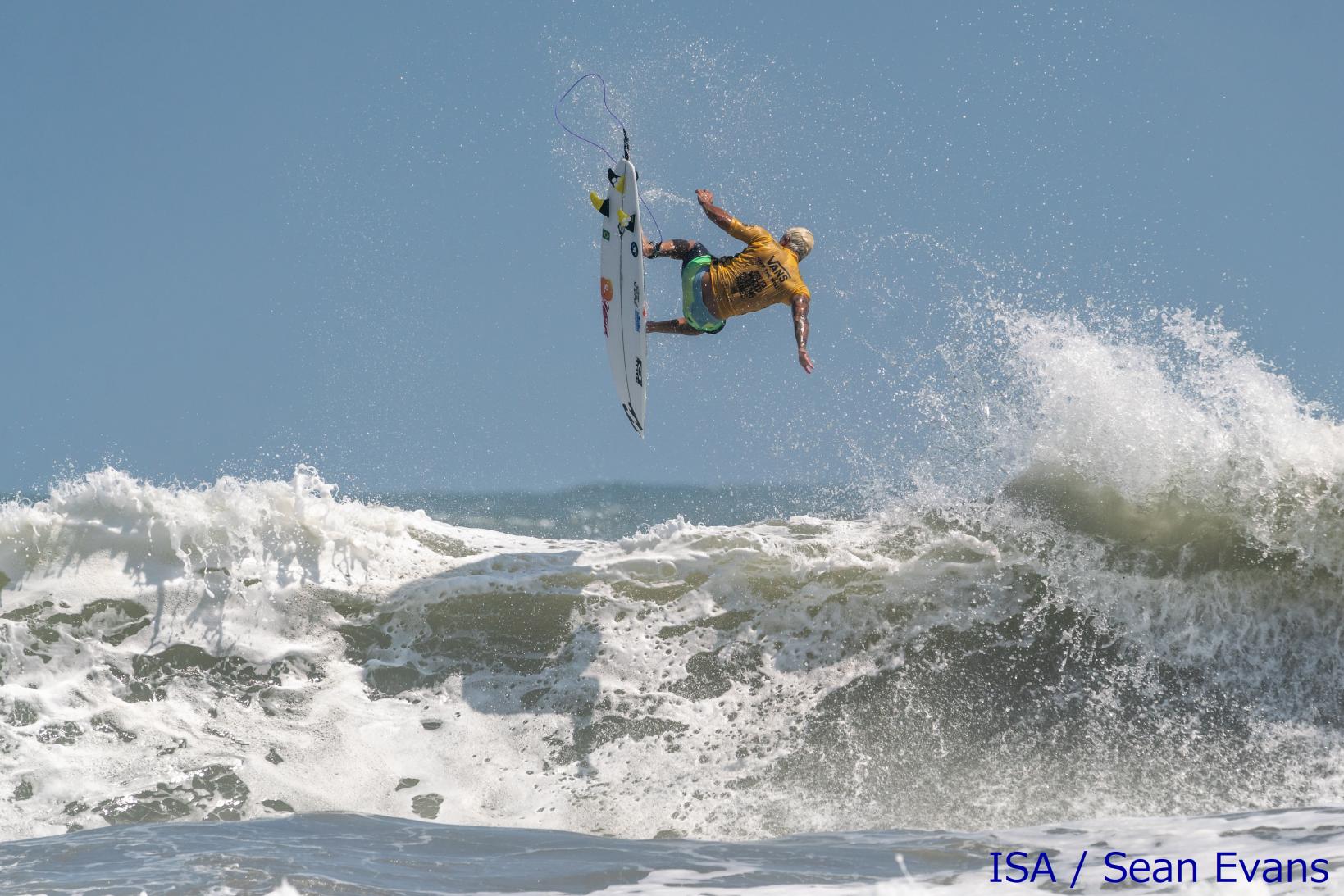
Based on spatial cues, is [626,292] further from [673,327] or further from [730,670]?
[730,670]

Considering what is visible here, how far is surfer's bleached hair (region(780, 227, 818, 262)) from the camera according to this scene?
894cm

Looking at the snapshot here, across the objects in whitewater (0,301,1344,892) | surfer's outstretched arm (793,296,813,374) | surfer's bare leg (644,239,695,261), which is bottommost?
whitewater (0,301,1344,892)

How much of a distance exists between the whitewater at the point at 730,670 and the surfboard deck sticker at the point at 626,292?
55.9 inches

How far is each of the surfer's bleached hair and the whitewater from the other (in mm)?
1798

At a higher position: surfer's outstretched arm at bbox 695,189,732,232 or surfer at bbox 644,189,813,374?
surfer's outstretched arm at bbox 695,189,732,232

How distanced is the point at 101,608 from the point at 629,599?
13.0ft

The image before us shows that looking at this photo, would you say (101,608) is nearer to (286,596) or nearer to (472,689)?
(286,596)

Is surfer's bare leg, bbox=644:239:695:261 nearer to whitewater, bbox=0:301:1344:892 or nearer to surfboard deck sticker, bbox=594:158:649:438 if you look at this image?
surfboard deck sticker, bbox=594:158:649:438

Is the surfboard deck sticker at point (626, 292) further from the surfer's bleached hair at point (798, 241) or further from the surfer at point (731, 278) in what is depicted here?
the surfer's bleached hair at point (798, 241)

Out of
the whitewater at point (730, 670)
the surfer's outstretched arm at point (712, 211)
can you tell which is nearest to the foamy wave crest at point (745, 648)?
the whitewater at point (730, 670)

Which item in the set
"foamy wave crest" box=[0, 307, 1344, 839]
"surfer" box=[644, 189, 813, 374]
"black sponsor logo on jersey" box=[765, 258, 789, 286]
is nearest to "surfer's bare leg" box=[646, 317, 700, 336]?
"surfer" box=[644, 189, 813, 374]

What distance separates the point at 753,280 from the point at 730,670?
2.87 metres

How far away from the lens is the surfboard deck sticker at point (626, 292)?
341 inches

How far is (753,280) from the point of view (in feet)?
28.4
